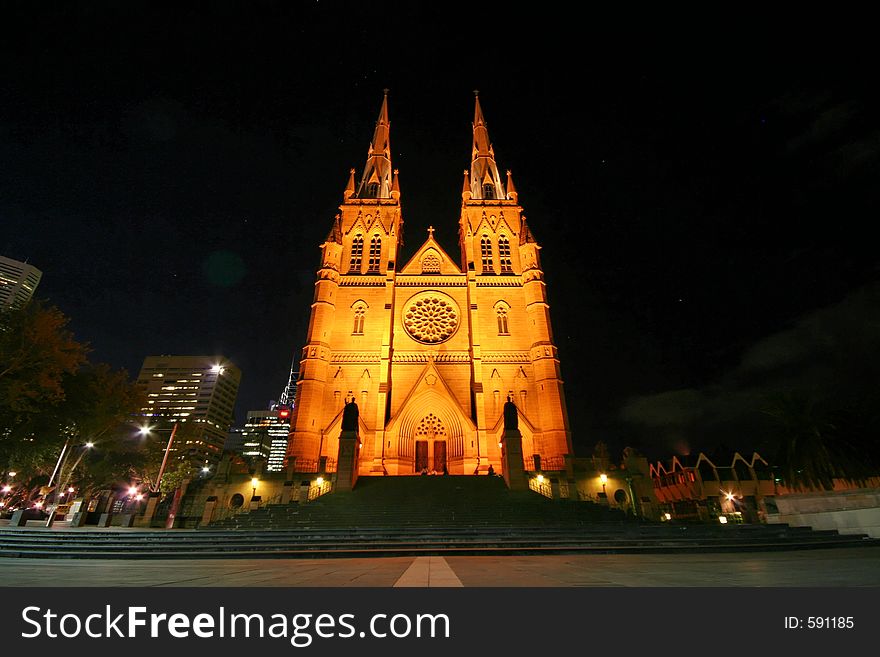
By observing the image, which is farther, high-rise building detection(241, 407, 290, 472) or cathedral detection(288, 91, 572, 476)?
high-rise building detection(241, 407, 290, 472)

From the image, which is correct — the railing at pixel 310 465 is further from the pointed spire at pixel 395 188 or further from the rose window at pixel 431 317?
the pointed spire at pixel 395 188

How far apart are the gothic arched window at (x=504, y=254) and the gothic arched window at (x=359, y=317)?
39.0 feet

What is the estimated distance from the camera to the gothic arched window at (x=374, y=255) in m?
33.2

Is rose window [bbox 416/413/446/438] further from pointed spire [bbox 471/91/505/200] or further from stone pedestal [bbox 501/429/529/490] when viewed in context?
pointed spire [bbox 471/91/505/200]

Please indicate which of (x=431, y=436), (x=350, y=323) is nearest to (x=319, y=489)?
(x=431, y=436)

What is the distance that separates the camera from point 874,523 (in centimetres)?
855

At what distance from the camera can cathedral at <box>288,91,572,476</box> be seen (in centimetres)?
2528

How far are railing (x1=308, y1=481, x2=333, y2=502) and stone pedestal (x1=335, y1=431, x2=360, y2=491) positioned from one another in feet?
5.03

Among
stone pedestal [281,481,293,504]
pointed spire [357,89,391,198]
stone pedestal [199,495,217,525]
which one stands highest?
pointed spire [357,89,391,198]

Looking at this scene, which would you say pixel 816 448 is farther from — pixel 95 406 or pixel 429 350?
pixel 95 406

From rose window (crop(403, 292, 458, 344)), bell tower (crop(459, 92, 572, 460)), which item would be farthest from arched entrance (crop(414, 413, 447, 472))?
rose window (crop(403, 292, 458, 344))

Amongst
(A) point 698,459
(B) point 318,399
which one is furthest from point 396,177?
(A) point 698,459

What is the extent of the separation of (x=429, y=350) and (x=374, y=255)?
10.3m
